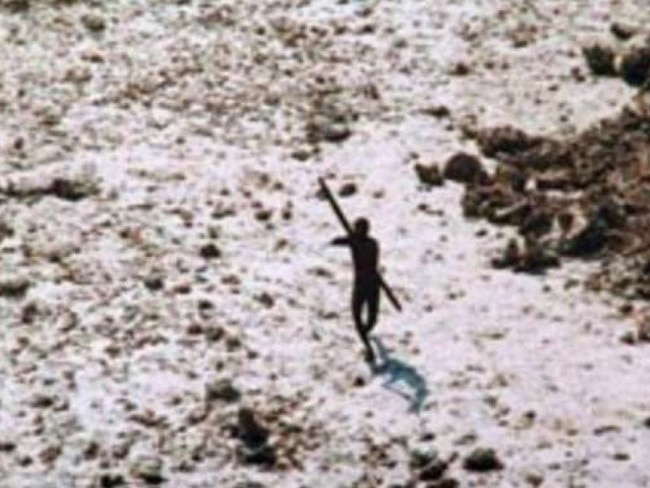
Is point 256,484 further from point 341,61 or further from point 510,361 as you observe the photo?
point 341,61

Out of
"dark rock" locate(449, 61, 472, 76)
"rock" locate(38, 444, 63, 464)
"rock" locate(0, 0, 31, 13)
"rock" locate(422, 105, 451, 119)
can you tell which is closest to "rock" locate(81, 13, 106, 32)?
"rock" locate(0, 0, 31, 13)

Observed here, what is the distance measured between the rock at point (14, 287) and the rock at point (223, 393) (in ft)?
13.0

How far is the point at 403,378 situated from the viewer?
659 inches

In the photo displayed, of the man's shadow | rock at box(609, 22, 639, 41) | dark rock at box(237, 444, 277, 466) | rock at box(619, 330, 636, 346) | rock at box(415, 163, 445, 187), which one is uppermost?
rock at box(609, 22, 639, 41)

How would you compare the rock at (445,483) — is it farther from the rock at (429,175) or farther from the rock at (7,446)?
the rock at (429,175)

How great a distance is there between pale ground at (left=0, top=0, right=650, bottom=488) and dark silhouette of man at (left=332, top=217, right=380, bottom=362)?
1.41 feet

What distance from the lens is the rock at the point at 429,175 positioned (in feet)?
72.9

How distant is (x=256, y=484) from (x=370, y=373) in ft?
8.34

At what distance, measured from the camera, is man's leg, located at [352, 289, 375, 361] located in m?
16.9

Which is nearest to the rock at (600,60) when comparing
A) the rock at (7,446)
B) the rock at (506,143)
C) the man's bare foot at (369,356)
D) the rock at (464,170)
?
the rock at (506,143)

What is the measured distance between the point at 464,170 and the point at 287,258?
3.71 m

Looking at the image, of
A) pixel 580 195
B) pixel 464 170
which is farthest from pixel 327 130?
pixel 580 195

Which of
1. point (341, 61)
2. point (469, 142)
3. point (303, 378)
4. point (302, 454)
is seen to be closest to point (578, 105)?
point (469, 142)

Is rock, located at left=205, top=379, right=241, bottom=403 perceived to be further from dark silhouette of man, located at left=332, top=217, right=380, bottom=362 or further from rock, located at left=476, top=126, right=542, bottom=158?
rock, located at left=476, top=126, right=542, bottom=158
